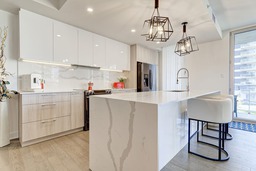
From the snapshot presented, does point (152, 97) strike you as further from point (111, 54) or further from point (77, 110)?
point (111, 54)

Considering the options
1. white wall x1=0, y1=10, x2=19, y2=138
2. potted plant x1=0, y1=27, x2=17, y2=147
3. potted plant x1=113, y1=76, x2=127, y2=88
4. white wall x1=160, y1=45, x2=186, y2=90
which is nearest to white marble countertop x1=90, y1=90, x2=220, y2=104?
potted plant x1=0, y1=27, x2=17, y2=147

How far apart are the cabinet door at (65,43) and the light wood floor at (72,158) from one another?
5.62ft

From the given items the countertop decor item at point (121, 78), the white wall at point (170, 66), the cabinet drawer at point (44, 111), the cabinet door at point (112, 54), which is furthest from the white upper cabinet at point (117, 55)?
the cabinet drawer at point (44, 111)

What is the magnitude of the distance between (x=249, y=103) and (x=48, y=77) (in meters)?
5.37

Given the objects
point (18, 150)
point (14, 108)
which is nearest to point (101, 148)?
point (18, 150)

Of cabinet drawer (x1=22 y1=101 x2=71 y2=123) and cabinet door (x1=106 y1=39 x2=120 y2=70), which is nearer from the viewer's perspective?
cabinet drawer (x1=22 y1=101 x2=71 y2=123)

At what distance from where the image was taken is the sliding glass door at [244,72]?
12.2 feet

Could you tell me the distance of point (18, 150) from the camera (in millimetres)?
2119

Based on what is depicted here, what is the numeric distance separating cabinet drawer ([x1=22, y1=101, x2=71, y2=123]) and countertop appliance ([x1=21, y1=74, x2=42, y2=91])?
37 centimetres

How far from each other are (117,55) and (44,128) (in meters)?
2.71

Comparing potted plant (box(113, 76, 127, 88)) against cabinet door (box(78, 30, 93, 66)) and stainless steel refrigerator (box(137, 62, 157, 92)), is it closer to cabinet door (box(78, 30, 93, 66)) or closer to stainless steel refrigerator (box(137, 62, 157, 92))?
stainless steel refrigerator (box(137, 62, 157, 92))

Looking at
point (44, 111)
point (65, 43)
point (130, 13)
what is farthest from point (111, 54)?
point (44, 111)

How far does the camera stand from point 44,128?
7.93ft

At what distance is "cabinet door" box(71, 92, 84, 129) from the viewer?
2.83 meters
